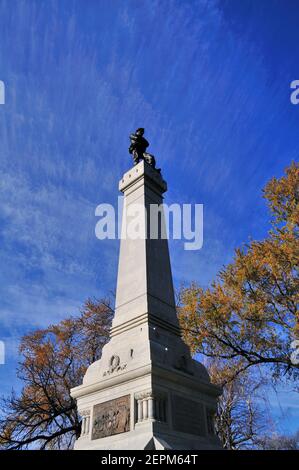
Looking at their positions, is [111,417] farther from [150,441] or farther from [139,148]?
[139,148]

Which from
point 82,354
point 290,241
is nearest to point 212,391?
point 290,241

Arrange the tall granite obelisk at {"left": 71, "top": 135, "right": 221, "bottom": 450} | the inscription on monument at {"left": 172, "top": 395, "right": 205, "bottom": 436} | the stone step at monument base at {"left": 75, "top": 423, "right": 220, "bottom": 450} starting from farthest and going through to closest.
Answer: the inscription on monument at {"left": 172, "top": 395, "right": 205, "bottom": 436} → the tall granite obelisk at {"left": 71, "top": 135, "right": 221, "bottom": 450} → the stone step at monument base at {"left": 75, "top": 423, "right": 220, "bottom": 450}

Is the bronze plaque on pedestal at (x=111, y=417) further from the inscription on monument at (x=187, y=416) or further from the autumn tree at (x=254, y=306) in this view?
the autumn tree at (x=254, y=306)

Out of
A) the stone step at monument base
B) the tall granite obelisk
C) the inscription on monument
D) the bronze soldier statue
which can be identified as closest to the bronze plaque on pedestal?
the tall granite obelisk

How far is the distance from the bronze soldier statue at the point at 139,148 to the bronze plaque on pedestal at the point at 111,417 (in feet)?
26.7

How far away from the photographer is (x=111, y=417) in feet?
26.1

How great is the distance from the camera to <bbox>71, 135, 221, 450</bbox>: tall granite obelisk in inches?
290

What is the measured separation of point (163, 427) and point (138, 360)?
1396mm

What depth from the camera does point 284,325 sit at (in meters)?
14.5

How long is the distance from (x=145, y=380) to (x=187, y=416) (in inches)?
56.7

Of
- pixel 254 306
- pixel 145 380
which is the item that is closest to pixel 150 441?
pixel 145 380

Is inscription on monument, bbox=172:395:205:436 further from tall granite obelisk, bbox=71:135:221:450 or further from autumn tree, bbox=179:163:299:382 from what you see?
autumn tree, bbox=179:163:299:382

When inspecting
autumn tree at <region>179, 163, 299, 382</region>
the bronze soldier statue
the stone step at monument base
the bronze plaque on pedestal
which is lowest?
the stone step at monument base
